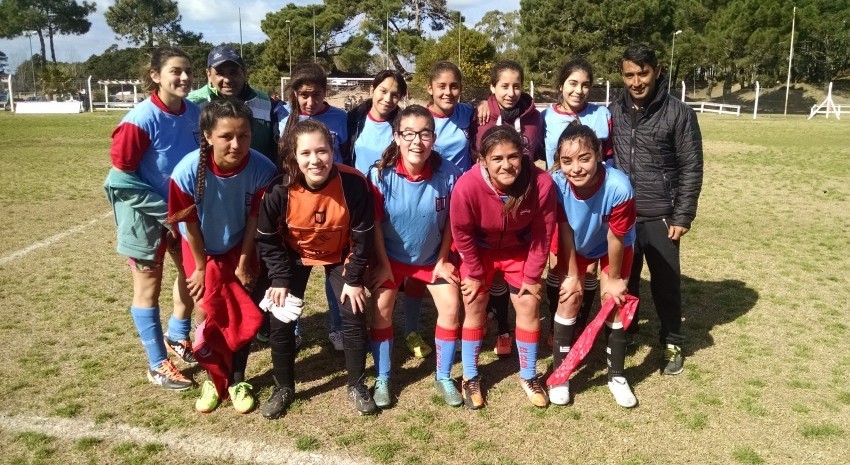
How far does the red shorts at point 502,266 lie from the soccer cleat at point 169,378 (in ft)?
6.20

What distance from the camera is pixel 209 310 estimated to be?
3561 millimetres

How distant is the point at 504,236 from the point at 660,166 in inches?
52.0

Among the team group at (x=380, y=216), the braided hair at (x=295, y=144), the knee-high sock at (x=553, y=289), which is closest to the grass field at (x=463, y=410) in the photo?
the team group at (x=380, y=216)

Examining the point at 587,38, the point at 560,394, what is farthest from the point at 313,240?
the point at 587,38

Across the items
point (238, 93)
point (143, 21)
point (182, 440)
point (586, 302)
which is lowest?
point (182, 440)

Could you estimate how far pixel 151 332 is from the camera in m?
3.92

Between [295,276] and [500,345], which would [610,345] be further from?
[295,276]

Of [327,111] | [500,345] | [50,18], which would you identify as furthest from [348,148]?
[50,18]

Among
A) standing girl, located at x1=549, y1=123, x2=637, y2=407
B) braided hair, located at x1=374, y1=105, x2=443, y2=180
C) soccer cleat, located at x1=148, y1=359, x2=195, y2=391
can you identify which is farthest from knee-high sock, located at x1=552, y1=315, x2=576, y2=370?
soccer cleat, located at x1=148, y1=359, x2=195, y2=391

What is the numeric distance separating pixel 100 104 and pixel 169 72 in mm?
50622

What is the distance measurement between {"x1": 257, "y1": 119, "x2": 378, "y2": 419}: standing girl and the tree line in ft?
135

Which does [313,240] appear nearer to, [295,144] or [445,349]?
[295,144]

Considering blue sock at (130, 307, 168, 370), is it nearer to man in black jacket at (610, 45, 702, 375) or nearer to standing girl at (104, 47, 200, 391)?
standing girl at (104, 47, 200, 391)

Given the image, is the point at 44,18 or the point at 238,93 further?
the point at 44,18
